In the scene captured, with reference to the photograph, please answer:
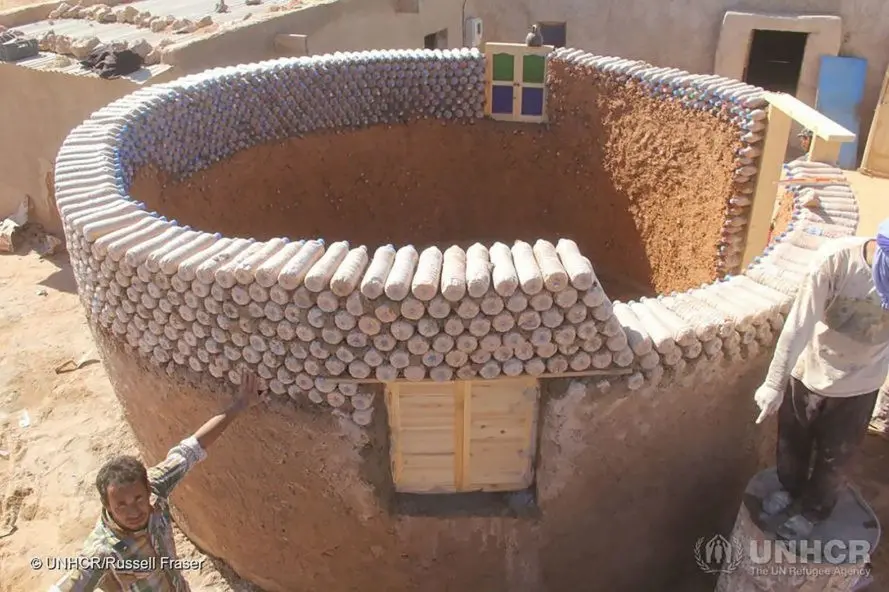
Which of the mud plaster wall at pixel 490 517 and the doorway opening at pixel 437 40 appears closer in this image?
the mud plaster wall at pixel 490 517

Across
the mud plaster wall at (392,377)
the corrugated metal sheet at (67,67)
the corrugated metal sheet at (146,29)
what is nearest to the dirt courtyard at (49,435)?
the mud plaster wall at (392,377)

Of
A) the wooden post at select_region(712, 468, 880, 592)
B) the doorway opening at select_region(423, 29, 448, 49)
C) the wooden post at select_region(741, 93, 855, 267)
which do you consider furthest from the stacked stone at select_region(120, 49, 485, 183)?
the wooden post at select_region(712, 468, 880, 592)

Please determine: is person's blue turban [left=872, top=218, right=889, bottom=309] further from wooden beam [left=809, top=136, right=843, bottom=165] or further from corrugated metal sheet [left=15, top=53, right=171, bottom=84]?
corrugated metal sheet [left=15, top=53, right=171, bottom=84]

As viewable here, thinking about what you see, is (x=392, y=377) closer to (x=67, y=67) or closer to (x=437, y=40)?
(x=67, y=67)

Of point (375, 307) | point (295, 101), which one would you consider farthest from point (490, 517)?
point (295, 101)

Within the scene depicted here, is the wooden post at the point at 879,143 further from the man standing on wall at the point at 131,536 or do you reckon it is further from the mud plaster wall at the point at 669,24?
the man standing on wall at the point at 131,536

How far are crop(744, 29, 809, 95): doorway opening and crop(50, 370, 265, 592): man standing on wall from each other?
48.9 ft

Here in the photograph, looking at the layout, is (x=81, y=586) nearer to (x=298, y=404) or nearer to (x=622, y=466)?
(x=298, y=404)

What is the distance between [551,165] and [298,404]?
6123mm

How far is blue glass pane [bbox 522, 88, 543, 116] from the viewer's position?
31.0ft

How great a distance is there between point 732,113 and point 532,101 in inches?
109

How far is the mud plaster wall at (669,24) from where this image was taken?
13508mm

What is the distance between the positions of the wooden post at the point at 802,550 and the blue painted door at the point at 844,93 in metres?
10.9

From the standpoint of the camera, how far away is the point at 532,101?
31.2ft
